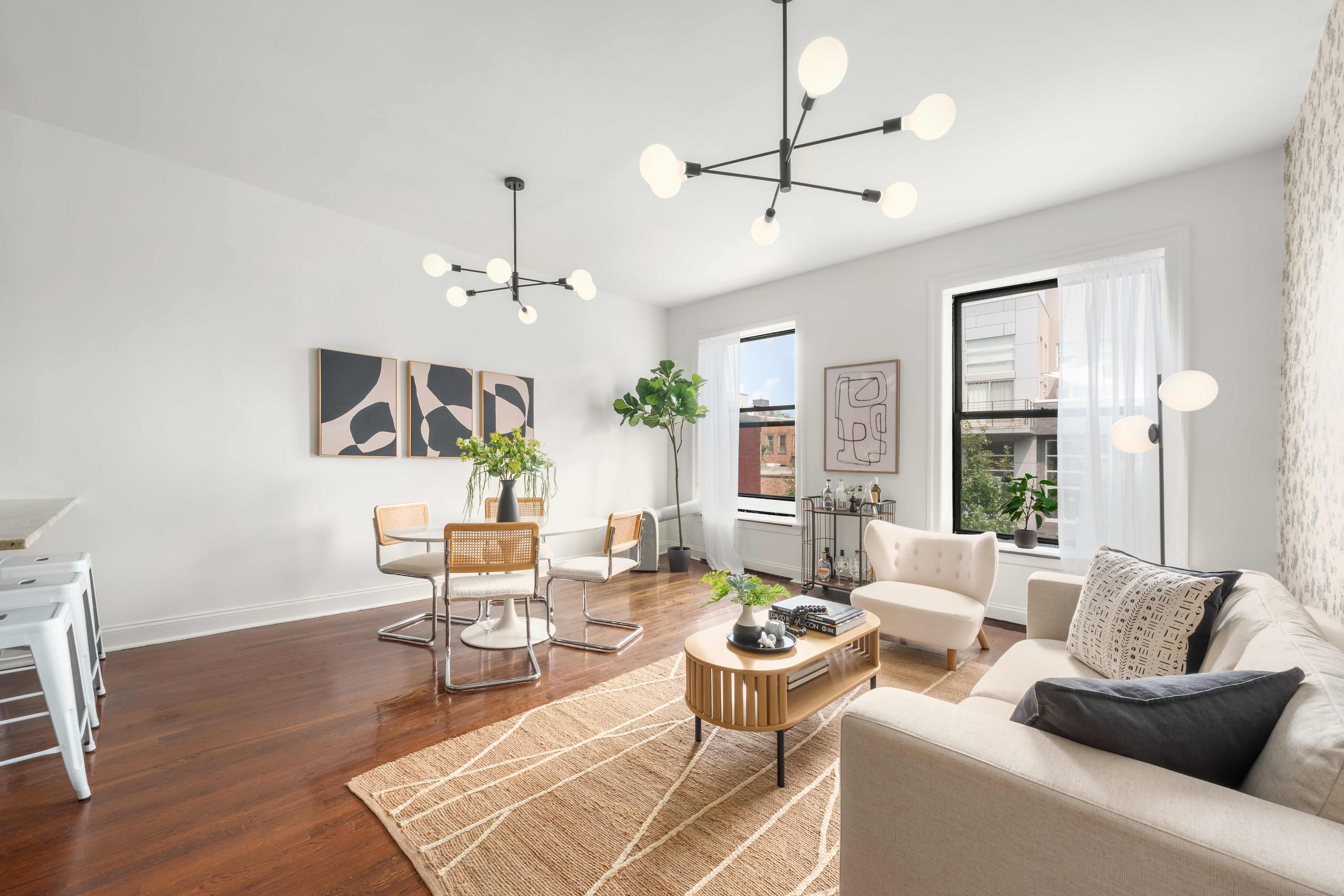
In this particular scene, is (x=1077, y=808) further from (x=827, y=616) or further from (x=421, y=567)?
(x=421, y=567)

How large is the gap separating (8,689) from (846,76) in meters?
4.89

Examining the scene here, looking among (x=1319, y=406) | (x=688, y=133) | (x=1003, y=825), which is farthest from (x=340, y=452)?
(x=1319, y=406)

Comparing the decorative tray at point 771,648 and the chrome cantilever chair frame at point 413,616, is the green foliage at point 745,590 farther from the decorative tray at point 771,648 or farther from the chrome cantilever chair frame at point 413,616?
Answer: the chrome cantilever chair frame at point 413,616

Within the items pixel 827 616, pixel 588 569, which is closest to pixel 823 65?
pixel 827 616

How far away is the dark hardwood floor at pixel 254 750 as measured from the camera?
5.32ft

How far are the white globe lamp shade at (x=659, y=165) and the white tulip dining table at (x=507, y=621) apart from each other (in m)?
1.96

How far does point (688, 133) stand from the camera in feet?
9.63

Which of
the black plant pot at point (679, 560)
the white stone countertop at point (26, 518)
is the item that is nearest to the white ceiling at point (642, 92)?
the white stone countertop at point (26, 518)

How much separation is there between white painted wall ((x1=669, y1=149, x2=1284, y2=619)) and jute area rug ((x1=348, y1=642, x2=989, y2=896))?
6.48 ft

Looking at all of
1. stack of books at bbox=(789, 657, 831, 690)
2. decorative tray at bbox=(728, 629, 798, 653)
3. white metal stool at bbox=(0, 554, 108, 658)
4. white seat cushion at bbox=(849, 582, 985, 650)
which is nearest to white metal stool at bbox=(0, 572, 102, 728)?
white metal stool at bbox=(0, 554, 108, 658)

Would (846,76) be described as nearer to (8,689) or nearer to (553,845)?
(553,845)

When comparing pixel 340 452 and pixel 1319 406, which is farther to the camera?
pixel 340 452

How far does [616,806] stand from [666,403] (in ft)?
13.5

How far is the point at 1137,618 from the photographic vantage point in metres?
1.78
